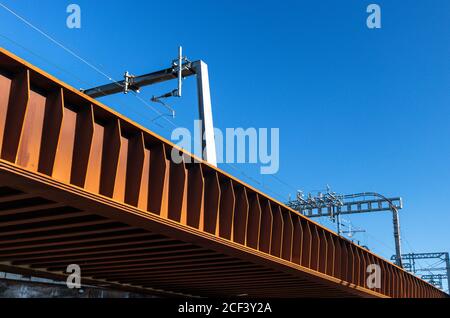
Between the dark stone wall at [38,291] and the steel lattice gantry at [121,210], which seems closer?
the steel lattice gantry at [121,210]

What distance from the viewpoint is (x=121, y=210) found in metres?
11.8

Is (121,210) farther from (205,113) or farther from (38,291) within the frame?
(38,291)

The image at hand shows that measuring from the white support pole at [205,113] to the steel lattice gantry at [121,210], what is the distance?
3.90 meters

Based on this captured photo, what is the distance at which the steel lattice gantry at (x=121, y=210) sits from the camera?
984 cm

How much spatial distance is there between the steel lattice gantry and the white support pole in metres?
3.90

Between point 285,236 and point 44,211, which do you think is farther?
point 285,236

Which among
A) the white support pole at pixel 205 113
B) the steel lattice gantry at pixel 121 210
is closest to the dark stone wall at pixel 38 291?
the steel lattice gantry at pixel 121 210

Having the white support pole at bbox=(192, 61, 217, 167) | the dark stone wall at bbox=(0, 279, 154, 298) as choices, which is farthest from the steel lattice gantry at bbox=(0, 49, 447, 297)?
the dark stone wall at bbox=(0, 279, 154, 298)

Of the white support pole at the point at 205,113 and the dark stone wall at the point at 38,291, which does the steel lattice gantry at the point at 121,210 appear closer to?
the white support pole at the point at 205,113

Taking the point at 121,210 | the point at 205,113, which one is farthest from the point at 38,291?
the point at 121,210

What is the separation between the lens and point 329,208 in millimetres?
56938

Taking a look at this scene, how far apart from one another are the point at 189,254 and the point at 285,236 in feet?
14.1
